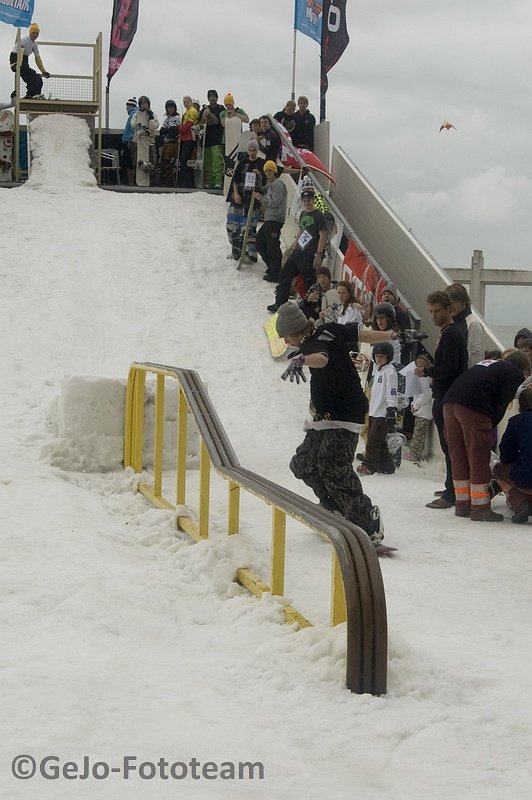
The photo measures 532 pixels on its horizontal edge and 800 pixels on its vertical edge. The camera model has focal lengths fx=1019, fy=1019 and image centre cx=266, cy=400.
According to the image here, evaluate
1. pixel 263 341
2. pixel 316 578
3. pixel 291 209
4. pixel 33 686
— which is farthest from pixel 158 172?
pixel 33 686

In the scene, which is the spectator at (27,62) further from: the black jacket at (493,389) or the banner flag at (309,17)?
the black jacket at (493,389)

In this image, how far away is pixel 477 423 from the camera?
7270 mm

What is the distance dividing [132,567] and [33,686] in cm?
187

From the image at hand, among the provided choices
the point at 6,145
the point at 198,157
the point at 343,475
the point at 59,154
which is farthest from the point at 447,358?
the point at 6,145

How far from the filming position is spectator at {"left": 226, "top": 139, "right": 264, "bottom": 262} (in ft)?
45.5

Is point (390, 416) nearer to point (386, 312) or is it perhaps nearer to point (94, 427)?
point (386, 312)

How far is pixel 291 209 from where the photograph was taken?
46.4 feet

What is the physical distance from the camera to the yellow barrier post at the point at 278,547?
4508 mm

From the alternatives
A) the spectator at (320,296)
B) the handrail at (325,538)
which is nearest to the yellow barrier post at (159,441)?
the handrail at (325,538)

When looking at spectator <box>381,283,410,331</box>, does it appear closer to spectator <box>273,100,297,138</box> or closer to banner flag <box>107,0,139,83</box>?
spectator <box>273,100,297,138</box>

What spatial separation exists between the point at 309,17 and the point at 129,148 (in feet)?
14.2

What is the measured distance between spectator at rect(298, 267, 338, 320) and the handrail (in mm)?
4821

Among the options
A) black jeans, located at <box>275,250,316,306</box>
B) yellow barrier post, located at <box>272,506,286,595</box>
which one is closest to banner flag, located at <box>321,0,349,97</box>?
black jeans, located at <box>275,250,316,306</box>

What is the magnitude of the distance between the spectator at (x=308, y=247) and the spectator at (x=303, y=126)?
535 centimetres
